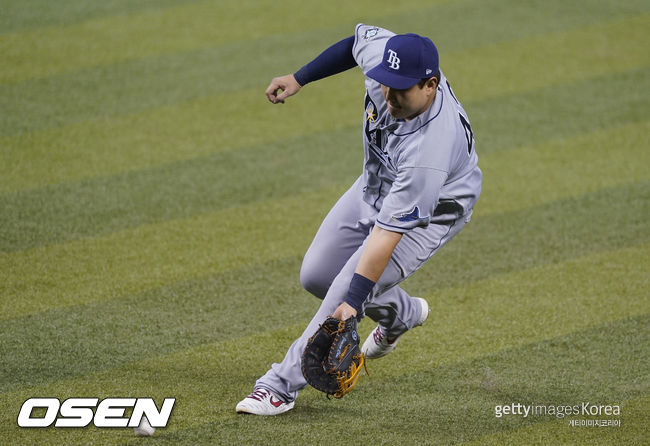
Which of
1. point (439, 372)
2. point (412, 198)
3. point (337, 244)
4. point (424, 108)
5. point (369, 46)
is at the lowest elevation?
point (439, 372)

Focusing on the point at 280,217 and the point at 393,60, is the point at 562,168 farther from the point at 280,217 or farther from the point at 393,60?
the point at 393,60

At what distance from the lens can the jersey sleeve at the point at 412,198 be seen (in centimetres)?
350

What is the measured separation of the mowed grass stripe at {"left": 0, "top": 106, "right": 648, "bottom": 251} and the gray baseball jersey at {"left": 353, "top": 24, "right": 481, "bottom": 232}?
2.75 m

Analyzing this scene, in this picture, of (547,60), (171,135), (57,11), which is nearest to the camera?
(171,135)

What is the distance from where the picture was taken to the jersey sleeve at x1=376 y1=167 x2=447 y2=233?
138 inches

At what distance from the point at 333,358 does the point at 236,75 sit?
5.95m

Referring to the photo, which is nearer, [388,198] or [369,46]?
[388,198]

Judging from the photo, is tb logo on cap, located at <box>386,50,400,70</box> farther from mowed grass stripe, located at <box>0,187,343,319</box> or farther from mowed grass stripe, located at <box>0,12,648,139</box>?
mowed grass stripe, located at <box>0,12,648,139</box>

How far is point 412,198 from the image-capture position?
3521mm

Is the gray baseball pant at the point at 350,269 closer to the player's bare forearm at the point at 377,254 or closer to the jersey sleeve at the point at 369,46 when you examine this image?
the player's bare forearm at the point at 377,254

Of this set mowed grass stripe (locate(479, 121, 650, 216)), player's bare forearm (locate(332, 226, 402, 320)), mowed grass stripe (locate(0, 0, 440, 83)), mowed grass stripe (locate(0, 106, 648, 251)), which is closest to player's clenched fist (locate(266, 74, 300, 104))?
player's bare forearm (locate(332, 226, 402, 320))

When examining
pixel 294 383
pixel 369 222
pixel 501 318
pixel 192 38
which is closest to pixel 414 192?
Result: pixel 369 222

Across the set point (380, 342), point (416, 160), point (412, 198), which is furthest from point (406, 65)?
point (380, 342)

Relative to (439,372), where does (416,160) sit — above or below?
above
